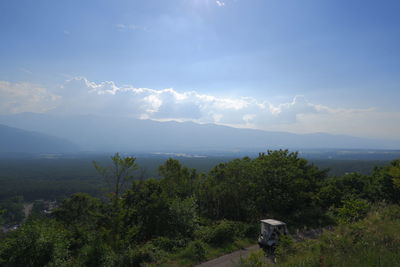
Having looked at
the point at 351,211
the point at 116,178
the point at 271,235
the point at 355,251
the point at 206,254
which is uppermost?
the point at 116,178

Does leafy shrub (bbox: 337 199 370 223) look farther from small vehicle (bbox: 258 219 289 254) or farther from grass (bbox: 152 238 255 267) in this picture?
grass (bbox: 152 238 255 267)

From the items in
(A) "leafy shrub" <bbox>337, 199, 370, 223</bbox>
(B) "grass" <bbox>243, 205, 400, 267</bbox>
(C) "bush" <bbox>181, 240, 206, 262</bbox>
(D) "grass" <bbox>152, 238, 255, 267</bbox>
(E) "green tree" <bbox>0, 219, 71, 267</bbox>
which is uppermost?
(B) "grass" <bbox>243, 205, 400, 267</bbox>

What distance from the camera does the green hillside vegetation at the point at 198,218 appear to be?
798 centimetres

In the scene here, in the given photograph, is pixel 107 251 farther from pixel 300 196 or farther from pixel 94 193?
pixel 94 193

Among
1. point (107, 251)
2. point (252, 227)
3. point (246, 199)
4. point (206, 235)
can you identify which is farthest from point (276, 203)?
point (107, 251)

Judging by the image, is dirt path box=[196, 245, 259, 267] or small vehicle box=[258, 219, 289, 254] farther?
dirt path box=[196, 245, 259, 267]

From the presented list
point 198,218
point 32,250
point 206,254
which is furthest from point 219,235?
point 32,250

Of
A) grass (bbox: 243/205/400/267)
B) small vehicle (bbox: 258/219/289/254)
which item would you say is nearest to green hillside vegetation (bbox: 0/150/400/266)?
grass (bbox: 243/205/400/267)

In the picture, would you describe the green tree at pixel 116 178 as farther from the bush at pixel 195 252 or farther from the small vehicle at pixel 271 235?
the small vehicle at pixel 271 235

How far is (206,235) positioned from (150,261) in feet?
12.1

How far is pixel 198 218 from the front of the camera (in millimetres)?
15133

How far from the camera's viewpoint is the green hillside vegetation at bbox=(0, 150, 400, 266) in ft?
26.2

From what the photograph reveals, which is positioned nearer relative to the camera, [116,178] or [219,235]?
[116,178]

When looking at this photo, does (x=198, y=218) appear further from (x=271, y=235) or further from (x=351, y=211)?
(x=351, y=211)
